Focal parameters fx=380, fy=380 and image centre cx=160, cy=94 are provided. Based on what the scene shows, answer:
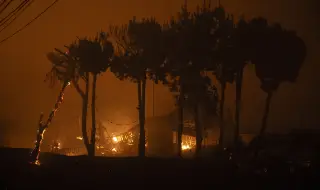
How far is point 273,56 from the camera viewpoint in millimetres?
29969

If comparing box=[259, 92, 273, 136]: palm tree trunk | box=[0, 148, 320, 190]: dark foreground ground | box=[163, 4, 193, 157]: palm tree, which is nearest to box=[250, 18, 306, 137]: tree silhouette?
box=[259, 92, 273, 136]: palm tree trunk

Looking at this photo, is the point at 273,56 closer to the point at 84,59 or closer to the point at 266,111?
the point at 266,111

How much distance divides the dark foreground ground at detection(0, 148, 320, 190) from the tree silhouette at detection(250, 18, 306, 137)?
10.2 meters

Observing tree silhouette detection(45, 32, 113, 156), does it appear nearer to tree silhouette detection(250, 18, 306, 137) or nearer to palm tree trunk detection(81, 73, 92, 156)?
palm tree trunk detection(81, 73, 92, 156)

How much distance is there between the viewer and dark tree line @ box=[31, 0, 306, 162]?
2770cm

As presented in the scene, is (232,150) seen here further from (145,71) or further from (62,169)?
(62,169)

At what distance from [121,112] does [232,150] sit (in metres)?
28.6

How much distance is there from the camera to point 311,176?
19078 mm

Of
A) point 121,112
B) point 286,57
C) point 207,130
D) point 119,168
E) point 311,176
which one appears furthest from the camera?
point 121,112

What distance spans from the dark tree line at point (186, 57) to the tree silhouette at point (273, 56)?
0.25 feet

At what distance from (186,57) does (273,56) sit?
7.43 m

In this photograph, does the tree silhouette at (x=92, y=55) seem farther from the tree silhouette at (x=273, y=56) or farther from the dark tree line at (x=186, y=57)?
the tree silhouette at (x=273, y=56)

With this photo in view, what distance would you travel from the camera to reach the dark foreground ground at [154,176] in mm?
16812

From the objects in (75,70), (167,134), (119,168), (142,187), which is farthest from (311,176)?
(167,134)
